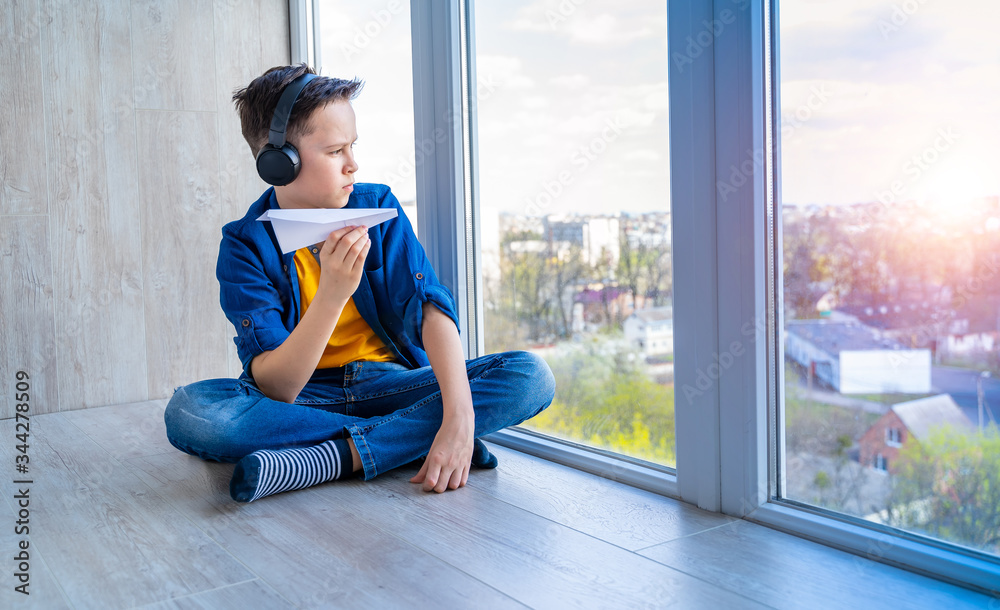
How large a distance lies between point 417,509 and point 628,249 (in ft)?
1.74

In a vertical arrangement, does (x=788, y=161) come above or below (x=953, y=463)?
above

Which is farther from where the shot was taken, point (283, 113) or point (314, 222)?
point (283, 113)

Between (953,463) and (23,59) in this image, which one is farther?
(23,59)

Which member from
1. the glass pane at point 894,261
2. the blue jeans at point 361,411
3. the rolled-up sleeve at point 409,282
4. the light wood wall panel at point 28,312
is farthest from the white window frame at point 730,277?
the light wood wall panel at point 28,312

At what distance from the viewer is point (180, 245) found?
2.09 m

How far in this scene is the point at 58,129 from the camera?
192 cm

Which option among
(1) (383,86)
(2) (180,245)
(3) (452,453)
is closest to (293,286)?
(3) (452,453)

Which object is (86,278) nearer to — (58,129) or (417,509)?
(58,129)

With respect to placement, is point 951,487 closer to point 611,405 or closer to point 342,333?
point 611,405

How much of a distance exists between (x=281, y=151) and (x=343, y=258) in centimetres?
22

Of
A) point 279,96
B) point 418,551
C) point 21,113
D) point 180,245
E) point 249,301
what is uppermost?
point 21,113

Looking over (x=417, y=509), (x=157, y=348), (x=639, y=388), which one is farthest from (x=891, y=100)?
(x=157, y=348)

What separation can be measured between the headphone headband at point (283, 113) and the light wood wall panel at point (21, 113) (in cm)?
100

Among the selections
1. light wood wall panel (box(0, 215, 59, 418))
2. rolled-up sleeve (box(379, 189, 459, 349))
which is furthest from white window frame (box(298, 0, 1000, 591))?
light wood wall panel (box(0, 215, 59, 418))
